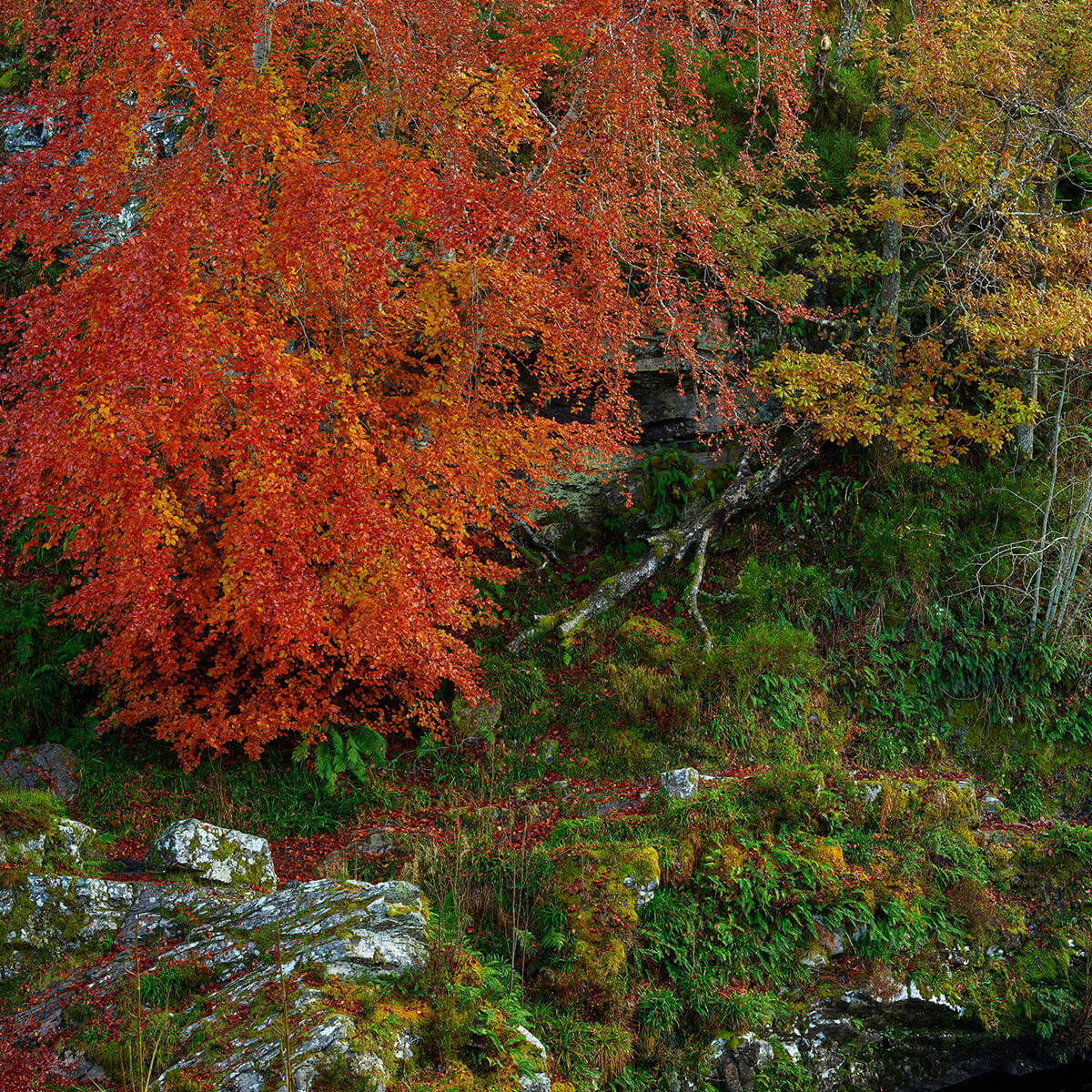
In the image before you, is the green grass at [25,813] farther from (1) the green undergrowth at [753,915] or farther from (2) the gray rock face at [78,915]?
(1) the green undergrowth at [753,915]

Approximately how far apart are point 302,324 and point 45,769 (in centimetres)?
517

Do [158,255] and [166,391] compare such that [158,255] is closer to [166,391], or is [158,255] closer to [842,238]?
[166,391]

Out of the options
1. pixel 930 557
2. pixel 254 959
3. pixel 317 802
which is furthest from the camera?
pixel 930 557

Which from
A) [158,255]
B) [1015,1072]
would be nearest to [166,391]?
[158,255]

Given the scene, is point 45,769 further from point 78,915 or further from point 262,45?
point 262,45

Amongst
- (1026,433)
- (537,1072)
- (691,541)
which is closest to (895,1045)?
(537,1072)

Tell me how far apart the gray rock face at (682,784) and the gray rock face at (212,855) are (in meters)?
3.75

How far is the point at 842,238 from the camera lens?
12195 millimetres

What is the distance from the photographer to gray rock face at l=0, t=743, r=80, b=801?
28.0 feet

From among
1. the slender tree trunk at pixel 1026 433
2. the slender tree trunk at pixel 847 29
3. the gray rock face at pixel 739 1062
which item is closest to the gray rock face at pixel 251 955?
the gray rock face at pixel 739 1062

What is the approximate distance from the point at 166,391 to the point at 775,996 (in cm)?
677

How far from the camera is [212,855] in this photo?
267 inches

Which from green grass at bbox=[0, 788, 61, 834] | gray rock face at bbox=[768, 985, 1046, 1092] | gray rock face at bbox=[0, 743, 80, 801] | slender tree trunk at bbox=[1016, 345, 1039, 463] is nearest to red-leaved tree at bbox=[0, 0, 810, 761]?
gray rock face at bbox=[0, 743, 80, 801]

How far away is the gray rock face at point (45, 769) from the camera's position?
8.54 meters
